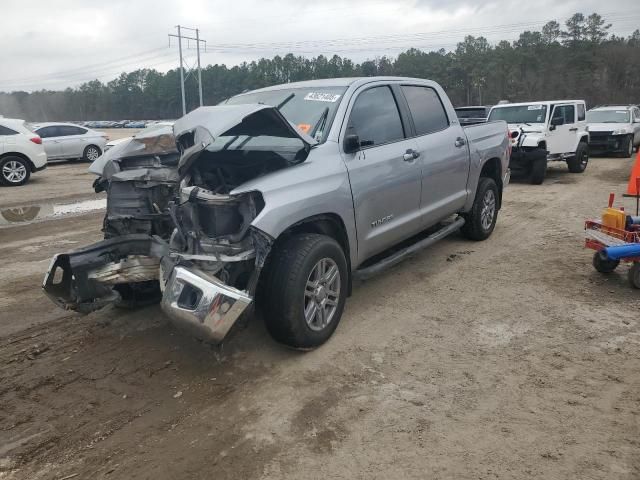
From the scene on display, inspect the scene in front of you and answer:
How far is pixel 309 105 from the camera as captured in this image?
14.5 ft

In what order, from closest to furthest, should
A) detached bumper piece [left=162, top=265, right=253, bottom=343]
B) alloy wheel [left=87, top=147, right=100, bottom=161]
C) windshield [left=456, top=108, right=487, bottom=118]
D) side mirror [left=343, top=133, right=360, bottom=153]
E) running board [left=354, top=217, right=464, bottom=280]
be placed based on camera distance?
1. detached bumper piece [left=162, top=265, right=253, bottom=343]
2. side mirror [left=343, top=133, right=360, bottom=153]
3. running board [left=354, top=217, right=464, bottom=280]
4. windshield [left=456, top=108, right=487, bottom=118]
5. alloy wheel [left=87, top=147, right=100, bottom=161]

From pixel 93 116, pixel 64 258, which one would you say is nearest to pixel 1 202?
pixel 64 258

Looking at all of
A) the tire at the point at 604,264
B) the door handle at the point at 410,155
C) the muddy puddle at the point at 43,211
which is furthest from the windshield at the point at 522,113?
the muddy puddle at the point at 43,211

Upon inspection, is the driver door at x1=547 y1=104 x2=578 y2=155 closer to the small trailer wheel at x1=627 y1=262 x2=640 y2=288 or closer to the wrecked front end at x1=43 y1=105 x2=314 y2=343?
the small trailer wheel at x1=627 y1=262 x2=640 y2=288

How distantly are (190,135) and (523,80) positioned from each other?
189ft

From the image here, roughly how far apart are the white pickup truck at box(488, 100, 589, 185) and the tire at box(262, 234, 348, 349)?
936 centimetres

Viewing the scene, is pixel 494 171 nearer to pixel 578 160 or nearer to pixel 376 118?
pixel 376 118

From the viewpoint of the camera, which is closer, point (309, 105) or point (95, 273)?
point (95, 273)

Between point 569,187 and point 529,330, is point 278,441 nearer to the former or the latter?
point 529,330

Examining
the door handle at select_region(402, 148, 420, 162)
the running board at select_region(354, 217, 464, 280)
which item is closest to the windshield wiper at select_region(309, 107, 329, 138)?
the door handle at select_region(402, 148, 420, 162)

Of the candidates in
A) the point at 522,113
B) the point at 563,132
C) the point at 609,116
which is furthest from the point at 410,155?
the point at 609,116

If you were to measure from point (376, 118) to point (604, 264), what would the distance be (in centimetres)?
288

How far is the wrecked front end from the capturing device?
3186 mm

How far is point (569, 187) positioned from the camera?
11281 millimetres
